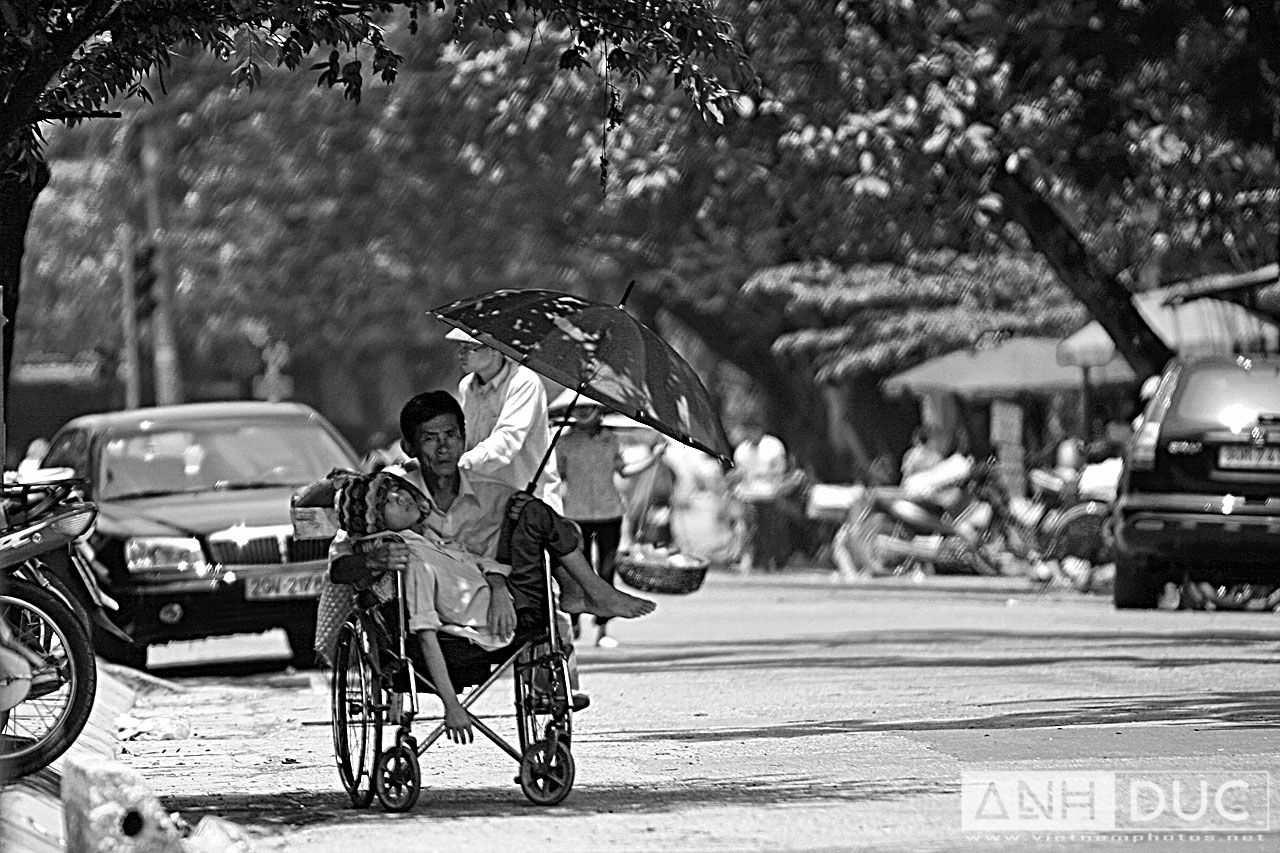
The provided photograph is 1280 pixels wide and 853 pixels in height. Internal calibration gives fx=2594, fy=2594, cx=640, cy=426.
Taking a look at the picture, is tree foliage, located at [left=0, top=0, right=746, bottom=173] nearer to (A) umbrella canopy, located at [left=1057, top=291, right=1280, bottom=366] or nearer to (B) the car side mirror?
(B) the car side mirror

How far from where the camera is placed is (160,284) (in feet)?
137

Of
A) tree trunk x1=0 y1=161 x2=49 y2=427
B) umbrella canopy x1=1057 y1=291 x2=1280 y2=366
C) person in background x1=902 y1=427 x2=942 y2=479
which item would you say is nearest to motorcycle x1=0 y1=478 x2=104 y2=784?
tree trunk x1=0 y1=161 x2=49 y2=427

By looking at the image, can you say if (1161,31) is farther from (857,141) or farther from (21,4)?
(21,4)

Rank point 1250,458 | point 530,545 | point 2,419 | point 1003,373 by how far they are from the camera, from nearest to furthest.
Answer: point 530,545, point 2,419, point 1250,458, point 1003,373

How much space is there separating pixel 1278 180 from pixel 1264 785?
13611 mm

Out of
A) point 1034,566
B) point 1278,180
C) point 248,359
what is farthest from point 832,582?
point 248,359

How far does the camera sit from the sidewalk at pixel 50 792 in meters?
7.62

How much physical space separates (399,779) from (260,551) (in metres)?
6.76

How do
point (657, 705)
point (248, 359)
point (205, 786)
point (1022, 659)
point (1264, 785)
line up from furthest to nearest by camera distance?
point (248, 359), point (1022, 659), point (657, 705), point (205, 786), point (1264, 785)

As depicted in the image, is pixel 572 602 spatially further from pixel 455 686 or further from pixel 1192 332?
pixel 1192 332

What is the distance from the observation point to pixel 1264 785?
849 centimetres

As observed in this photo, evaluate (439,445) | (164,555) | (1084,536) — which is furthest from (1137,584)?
(439,445)

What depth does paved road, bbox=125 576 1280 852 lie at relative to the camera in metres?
7.82

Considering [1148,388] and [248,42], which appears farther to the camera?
[1148,388]
